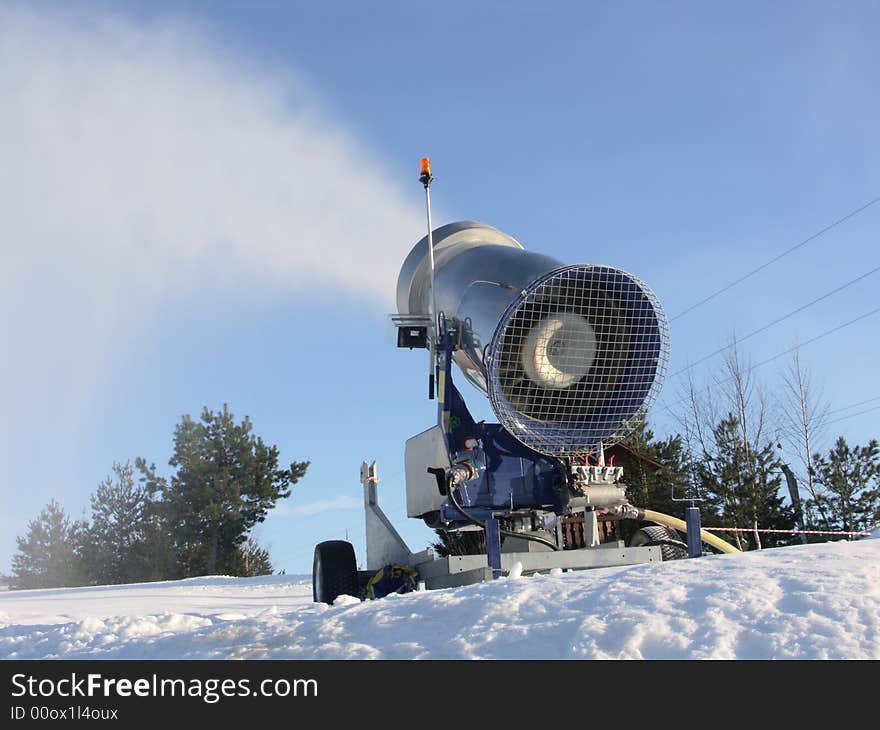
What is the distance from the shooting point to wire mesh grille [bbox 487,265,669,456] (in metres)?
8.05

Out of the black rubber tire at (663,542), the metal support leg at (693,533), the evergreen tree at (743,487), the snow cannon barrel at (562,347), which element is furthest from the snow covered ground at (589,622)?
the evergreen tree at (743,487)

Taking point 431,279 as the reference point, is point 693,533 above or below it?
below

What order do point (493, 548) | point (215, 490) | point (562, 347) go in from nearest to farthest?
point (493, 548), point (562, 347), point (215, 490)

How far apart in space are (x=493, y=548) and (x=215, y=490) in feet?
109

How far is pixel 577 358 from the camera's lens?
8328mm

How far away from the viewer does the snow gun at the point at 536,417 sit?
805cm

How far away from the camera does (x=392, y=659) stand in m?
4.01

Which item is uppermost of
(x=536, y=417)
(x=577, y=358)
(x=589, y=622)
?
(x=577, y=358)

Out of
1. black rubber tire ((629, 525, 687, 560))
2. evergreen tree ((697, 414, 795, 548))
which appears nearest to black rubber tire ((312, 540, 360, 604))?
black rubber tire ((629, 525, 687, 560))

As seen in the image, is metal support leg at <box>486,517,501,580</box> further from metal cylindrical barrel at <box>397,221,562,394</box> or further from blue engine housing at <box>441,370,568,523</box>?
metal cylindrical barrel at <box>397,221,562,394</box>

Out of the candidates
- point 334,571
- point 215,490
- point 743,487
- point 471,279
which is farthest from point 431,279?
point 215,490

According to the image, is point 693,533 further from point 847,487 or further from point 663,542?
point 847,487

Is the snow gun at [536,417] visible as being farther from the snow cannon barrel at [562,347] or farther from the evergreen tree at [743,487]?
the evergreen tree at [743,487]

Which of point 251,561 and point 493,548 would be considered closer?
point 493,548
